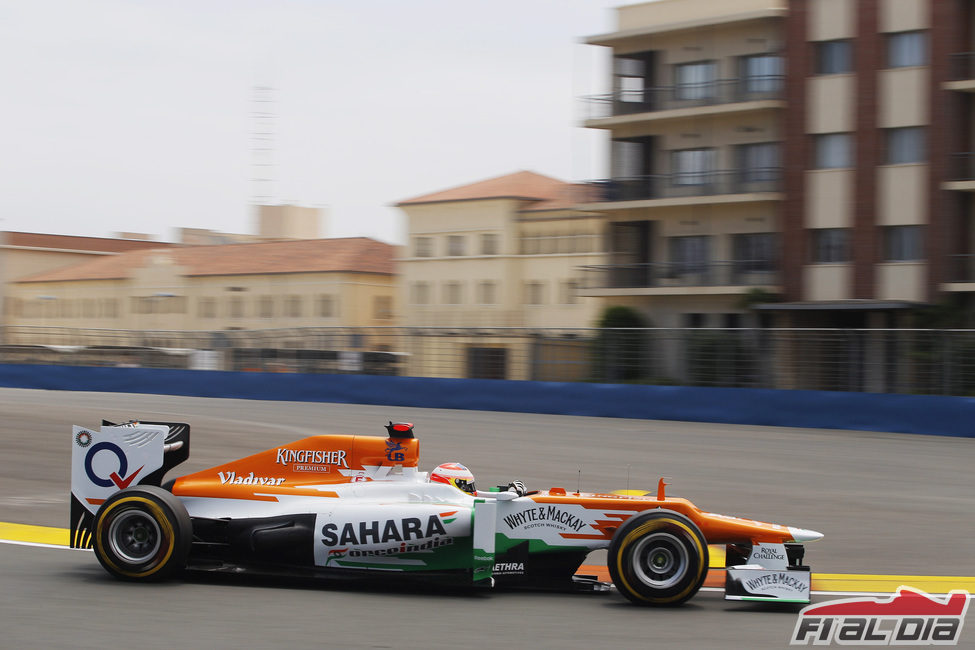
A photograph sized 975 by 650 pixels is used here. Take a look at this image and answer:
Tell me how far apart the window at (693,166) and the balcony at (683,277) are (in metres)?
2.64

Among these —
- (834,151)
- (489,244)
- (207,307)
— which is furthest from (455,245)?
(834,151)

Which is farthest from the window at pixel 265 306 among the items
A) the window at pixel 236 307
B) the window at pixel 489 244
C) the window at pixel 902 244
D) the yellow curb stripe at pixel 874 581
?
the yellow curb stripe at pixel 874 581

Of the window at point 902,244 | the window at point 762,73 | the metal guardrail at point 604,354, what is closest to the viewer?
the metal guardrail at point 604,354

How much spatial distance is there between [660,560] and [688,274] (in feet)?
88.5

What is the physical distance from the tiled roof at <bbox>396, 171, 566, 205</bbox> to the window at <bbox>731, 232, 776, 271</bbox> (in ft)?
63.7

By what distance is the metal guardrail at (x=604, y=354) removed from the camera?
19.8 m

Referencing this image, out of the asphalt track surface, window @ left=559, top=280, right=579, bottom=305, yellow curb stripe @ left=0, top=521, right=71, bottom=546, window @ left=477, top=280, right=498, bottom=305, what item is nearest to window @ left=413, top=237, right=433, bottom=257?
window @ left=477, top=280, right=498, bottom=305

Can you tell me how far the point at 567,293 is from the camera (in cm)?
Result: 4819

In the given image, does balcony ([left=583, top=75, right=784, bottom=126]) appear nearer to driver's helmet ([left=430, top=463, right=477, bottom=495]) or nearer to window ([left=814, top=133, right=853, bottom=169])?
window ([left=814, top=133, right=853, bottom=169])

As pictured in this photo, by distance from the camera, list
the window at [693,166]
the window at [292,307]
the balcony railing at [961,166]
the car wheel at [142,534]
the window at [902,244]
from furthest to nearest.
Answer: the window at [292,307] < the window at [693,166] < the window at [902,244] < the balcony railing at [961,166] < the car wheel at [142,534]

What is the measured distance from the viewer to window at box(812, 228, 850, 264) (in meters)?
28.8

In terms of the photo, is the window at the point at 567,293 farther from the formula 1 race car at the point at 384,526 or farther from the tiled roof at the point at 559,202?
the formula 1 race car at the point at 384,526

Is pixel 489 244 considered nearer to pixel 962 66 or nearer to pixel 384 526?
pixel 962 66

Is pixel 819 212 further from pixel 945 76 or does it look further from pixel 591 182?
pixel 591 182
